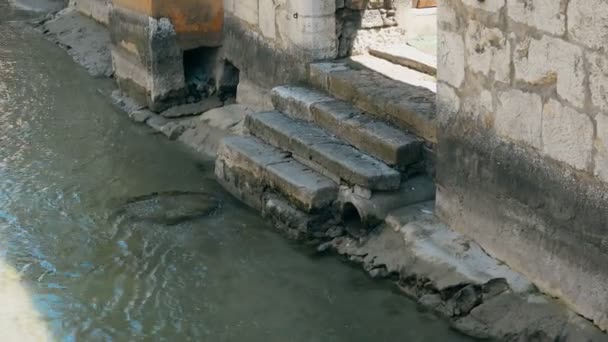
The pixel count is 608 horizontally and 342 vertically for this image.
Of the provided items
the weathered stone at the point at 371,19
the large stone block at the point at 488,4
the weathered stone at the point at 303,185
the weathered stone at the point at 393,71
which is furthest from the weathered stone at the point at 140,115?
the large stone block at the point at 488,4

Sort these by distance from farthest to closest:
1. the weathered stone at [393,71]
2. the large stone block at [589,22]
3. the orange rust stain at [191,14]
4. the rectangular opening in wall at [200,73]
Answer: the rectangular opening in wall at [200,73]
the orange rust stain at [191,14]
the weathered stone at [393,71]
the large stone block at [589,22]

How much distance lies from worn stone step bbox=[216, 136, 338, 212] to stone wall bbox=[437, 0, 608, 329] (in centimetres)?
71

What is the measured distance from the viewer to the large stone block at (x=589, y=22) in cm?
393

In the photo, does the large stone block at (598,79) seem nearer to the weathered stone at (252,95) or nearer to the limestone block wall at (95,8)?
the weathered stone at (252,95)

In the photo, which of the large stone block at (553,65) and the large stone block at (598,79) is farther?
the large stone block at (553,65)

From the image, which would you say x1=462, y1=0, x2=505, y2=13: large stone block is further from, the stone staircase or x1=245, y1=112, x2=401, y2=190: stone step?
x1=245, y1=112, x2=401, y2=190: stone step

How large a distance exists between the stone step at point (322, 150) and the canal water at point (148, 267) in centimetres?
46

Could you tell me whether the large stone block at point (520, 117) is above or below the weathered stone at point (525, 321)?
above

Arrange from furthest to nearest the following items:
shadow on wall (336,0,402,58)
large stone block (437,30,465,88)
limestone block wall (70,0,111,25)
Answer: limestone block wall (70,0,111,25)
shadow on wall (336,0,402,58)
large stone block (437,30,465,88)

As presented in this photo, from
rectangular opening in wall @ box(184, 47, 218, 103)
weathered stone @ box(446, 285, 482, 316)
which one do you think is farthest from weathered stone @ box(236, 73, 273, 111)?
weathered stone @ box(446, 285, 482, 316)

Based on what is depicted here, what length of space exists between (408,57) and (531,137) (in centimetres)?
219

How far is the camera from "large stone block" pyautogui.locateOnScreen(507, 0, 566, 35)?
418cm

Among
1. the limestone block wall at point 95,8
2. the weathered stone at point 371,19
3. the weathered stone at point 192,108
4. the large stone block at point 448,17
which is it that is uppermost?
the large stone block at point 448,17

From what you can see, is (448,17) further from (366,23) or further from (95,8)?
(95,8)
